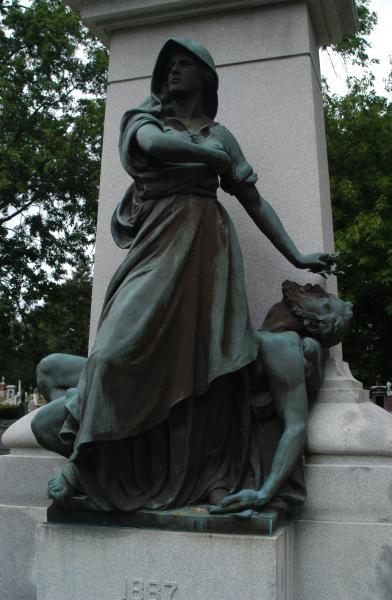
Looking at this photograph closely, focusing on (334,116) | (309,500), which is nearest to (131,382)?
(309,500)

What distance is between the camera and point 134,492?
11.1 ft

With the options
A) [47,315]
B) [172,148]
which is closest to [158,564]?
[172,148]

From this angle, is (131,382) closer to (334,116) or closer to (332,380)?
(332,380)

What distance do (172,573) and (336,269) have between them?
1871mm

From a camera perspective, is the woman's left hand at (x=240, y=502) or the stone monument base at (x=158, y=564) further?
the woman's left hand at (x=240, y=502)

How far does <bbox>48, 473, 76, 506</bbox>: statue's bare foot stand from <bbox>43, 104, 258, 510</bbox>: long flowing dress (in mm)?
37

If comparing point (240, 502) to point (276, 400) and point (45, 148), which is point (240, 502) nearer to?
point (276, 400)

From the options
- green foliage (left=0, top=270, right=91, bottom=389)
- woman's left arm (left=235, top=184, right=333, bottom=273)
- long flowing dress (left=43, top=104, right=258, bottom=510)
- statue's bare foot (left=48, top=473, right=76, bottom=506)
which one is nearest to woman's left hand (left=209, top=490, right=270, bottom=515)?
long flowing dress (left=43, top=104, right=258, bottom=510)

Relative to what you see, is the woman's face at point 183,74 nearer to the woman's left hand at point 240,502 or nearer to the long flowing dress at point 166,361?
the long flowing dress at point 166,361

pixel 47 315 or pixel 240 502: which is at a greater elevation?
pixel 47 315

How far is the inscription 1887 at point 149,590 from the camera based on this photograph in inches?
123

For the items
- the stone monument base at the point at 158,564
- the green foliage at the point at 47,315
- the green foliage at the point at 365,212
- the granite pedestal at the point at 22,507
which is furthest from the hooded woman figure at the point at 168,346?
the green foliage at the point at 47,315

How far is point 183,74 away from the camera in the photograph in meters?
3.82

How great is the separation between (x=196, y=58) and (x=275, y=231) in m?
1.05
